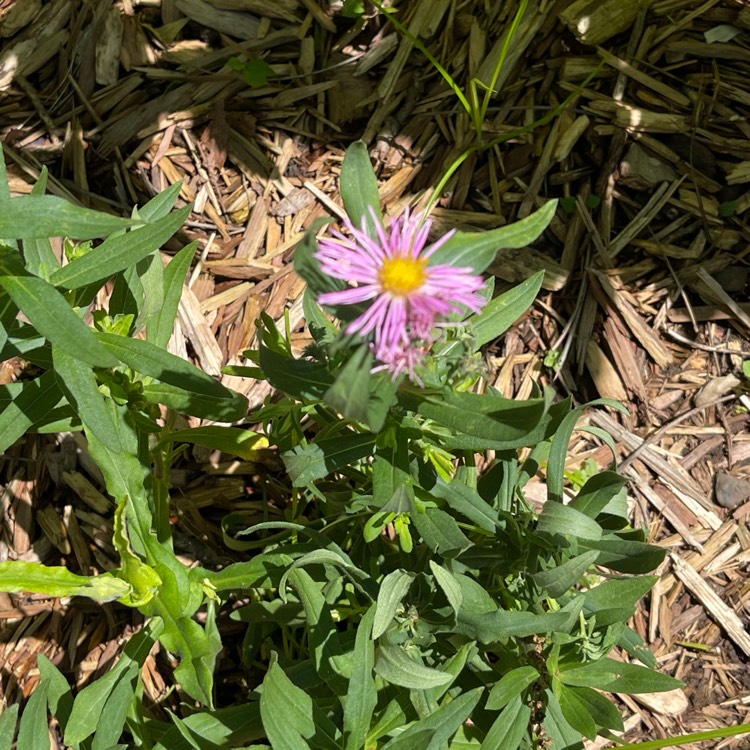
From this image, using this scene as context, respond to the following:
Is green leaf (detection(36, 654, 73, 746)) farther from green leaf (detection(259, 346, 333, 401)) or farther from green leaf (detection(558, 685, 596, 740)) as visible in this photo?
green leaf (detection(558, 685, 596, 740))

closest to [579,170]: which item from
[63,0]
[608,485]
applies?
[608,485]

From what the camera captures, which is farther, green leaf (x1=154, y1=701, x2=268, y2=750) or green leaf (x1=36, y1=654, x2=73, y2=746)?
green leaf (x1=36, y1=654, x2=73, y2=746)

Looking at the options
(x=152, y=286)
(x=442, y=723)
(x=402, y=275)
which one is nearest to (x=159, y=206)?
(x=152, y=286)

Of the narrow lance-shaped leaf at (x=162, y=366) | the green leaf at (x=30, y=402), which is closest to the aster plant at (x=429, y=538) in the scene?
the narrow lance-shaped leaf at (x=162, y=366)

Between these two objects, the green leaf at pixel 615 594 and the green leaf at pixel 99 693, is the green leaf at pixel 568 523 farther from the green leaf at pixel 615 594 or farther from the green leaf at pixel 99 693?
the green leaf at pixel 99 693

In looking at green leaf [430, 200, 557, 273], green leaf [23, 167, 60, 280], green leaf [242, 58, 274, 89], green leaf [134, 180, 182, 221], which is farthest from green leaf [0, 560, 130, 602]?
→ green leaf [242, 58, 274, 89]

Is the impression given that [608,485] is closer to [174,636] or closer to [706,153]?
[174,636]
